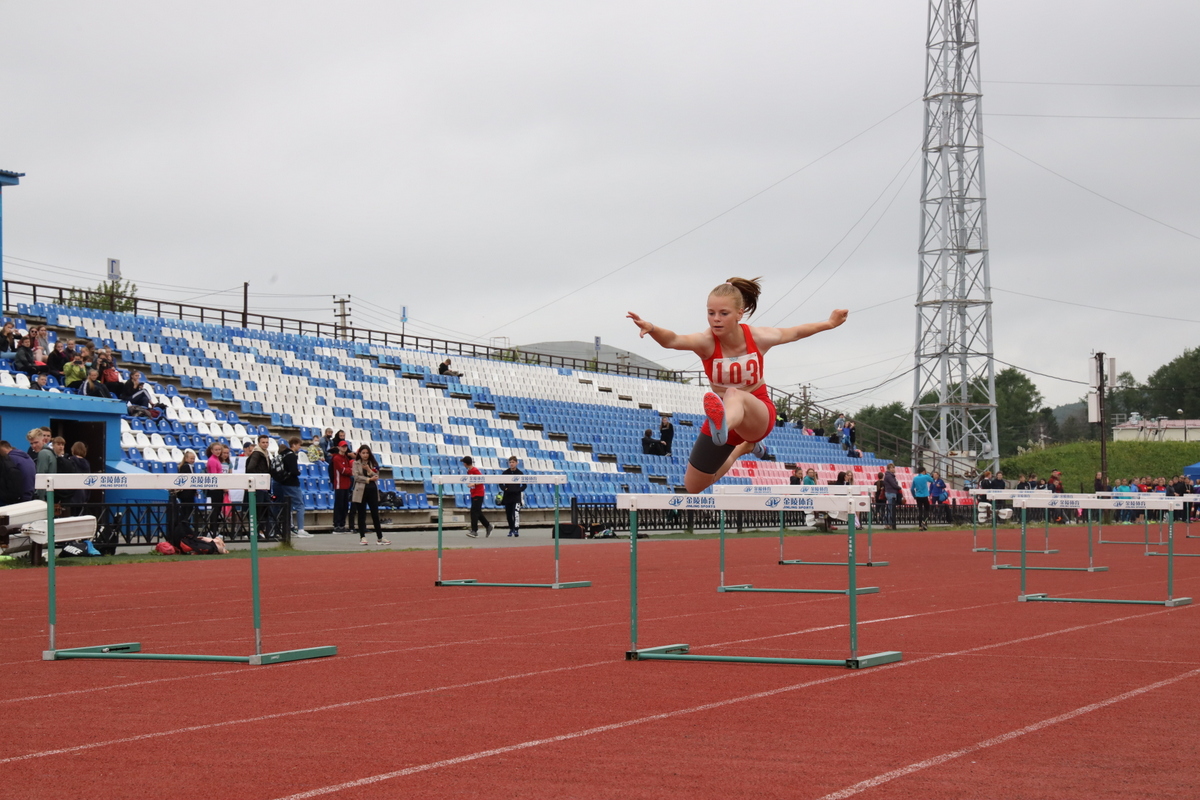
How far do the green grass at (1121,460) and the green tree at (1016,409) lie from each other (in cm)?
5607

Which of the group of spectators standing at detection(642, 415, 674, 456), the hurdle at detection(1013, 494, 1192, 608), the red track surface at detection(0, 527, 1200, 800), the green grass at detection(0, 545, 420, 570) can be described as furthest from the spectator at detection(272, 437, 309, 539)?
the hurdle at detection(1013, 494, 1192, 608)

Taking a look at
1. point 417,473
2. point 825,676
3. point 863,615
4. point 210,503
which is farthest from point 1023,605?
point 417,473

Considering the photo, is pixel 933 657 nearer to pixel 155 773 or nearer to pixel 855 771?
pixel 855 771

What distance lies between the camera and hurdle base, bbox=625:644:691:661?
805 centimetres

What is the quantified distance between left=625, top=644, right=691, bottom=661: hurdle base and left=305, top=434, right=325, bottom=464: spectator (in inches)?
791

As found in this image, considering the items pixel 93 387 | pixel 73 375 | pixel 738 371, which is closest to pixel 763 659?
pixel 738 371

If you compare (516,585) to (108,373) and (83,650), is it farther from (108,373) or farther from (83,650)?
(108,373)

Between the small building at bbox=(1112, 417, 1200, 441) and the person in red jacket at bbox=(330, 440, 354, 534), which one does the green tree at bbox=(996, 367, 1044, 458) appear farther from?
the person in red jacket at bbox=(330, 440, 354, 534)

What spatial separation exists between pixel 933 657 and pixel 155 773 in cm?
502

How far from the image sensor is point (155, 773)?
4.94 meters

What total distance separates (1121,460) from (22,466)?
64982mm

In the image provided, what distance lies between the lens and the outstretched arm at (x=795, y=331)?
25.7 feet

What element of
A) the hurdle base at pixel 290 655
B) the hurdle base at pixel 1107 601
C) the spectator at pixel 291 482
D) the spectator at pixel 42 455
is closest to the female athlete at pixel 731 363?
the hurdle base at pixel 290 655

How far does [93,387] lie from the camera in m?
21.8
